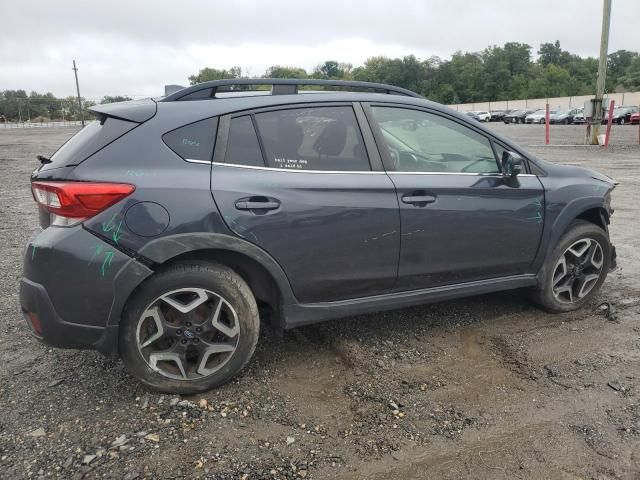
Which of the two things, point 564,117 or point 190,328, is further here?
point 564,117

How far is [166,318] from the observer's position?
9.68 feet

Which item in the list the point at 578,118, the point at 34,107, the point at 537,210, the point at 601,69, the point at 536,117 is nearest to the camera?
the point at 537,210

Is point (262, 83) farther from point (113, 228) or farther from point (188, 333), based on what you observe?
point (188, 333)

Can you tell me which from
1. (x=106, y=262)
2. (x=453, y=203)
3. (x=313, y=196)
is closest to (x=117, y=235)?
(x=106, y=262)

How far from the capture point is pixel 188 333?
2.96m

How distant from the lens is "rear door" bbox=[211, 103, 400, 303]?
9.81ft

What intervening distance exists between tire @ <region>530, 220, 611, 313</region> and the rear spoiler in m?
2.96

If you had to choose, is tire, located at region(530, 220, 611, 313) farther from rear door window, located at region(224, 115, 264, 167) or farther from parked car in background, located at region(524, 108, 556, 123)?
parked car in background, located at region(524, 108, 556, 123)

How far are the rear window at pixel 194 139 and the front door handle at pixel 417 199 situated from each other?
4.01ft

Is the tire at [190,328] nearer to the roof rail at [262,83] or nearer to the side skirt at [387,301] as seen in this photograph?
the side skirt at [387,301]

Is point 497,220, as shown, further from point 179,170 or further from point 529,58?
point 529,58

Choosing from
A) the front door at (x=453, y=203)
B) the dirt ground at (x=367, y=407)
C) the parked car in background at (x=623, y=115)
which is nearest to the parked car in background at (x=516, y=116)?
the parked car in background at (x=623, y=115)

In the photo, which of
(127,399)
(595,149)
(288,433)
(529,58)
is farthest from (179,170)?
(529,58)

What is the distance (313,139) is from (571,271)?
7.77 ft
